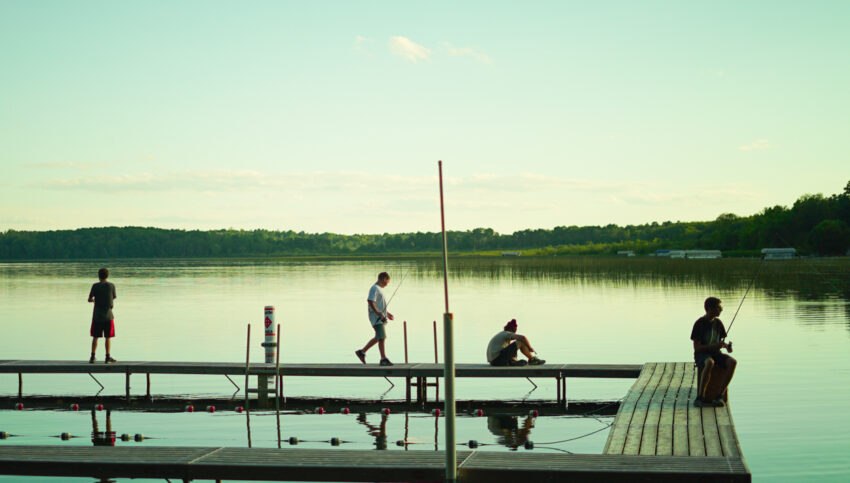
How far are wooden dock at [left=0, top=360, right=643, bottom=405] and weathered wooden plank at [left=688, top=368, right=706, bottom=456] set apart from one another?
368 centimetres

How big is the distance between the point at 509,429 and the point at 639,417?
140 inches

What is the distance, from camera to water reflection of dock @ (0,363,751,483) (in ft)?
26.6

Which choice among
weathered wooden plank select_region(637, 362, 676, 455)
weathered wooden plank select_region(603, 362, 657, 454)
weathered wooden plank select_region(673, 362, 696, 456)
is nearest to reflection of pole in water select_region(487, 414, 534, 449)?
weathered wooden plank select_region(603, 362, 657, 454)

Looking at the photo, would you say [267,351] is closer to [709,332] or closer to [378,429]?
[378,429]

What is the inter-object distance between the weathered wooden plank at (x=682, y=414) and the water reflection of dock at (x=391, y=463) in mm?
41

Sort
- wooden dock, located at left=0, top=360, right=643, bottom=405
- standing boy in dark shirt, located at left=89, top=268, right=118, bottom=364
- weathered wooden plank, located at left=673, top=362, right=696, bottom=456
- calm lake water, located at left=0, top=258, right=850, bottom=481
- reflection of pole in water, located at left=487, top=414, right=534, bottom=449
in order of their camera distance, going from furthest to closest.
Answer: standing boy in dark shirt, located at left=89, top=268, right=118, bottom=364, wooden dock, located at left=0, top=360, right=643, bottom=405, calm lake water, located at left=0, top=258, right=850, bottom=481, reflection of pole in water, located at left=487, top=414, right=534, bottom=449, weathered wooden plank, located at left=673, top=362, right=696, bottom=456

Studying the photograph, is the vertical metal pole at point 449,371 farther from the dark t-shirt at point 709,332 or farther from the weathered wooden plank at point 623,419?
the dark t-shirt at point 709,332

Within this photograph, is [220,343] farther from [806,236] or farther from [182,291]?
[806,236]

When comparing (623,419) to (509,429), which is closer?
(623,419)

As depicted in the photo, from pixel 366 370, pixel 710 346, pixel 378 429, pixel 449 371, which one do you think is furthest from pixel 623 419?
pixel 366 370

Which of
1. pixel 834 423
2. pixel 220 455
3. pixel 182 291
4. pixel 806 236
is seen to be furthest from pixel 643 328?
pixel 806 236

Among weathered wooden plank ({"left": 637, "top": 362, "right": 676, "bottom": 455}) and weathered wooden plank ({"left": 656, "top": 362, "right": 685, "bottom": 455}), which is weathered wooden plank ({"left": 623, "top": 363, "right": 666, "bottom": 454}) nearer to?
weathered wooden plank ({"left": 637, "top": 362, "right": 676, "bottom": 455})

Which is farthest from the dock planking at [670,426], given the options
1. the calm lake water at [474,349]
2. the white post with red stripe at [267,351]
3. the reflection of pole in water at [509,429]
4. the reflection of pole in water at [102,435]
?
the reflection of pole in water at [102,435]

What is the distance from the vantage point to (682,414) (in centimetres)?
1084
